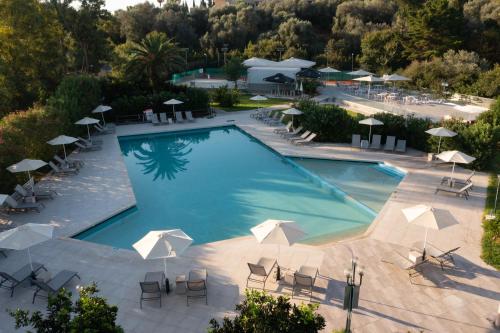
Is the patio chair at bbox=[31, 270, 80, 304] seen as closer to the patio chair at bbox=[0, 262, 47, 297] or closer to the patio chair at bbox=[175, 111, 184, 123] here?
the patio chair at bbox=[0, 262, 47, 297]

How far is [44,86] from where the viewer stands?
27516 millimetres

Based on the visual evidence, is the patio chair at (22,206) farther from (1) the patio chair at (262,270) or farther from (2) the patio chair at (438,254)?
(2) the patio chair at (438,254)

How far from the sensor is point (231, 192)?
54.3 feet

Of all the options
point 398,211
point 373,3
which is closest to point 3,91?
point 398,211

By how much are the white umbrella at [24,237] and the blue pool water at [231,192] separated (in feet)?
9.89

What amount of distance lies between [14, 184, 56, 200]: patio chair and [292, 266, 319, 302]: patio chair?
33.9 feet

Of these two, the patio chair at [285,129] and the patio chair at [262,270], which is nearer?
the patio chair at [262,270]

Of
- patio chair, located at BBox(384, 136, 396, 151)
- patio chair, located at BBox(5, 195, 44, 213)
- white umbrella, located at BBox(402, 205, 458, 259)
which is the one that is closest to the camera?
white umbrella, located at BBox(402, 205, 458, 259)

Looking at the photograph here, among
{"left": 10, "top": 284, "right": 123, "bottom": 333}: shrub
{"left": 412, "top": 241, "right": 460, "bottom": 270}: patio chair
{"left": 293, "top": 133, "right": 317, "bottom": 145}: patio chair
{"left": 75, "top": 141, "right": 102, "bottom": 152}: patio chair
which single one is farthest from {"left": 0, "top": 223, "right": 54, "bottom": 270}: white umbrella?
{"left": 293, "top": 133, "right": 317, "bottom": 145}: patio chair

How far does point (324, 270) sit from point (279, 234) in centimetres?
174

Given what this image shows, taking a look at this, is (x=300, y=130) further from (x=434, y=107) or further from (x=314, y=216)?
(x=434, y=107)

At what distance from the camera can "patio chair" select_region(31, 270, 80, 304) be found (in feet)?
29.9

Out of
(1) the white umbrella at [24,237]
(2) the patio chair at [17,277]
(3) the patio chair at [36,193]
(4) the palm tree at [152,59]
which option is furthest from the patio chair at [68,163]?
(4) the palm tree at [152,59]

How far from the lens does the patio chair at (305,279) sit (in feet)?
29.8
